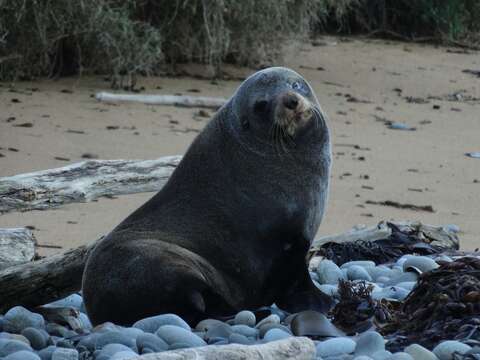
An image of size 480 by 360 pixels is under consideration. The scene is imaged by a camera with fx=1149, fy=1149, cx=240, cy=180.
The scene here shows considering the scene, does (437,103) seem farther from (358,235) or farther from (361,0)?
(358,235)

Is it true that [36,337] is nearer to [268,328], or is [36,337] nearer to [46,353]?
[46,353]

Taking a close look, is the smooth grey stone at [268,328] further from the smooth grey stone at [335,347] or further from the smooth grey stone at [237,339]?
the smooth grey stone at [335,347]

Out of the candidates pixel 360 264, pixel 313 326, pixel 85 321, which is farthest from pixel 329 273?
pixel 85 321

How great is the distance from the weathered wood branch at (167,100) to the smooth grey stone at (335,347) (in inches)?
329

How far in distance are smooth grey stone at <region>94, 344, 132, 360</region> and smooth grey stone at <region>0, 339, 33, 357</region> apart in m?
0.34

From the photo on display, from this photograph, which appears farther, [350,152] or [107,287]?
[350,152]

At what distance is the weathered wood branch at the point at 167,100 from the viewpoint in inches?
513

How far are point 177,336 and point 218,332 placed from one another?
0.28 metres

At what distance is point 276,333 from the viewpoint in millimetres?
5102

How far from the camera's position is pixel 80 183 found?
637 cm

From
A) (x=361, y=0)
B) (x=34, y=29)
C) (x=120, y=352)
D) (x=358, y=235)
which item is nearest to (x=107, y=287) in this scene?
(x=120, y=352)

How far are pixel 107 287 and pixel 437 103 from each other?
980cm

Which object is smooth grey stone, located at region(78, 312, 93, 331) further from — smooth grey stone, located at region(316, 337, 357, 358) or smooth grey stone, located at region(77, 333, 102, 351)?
smooth grey stone, located at region(316, 337, 357, 358)

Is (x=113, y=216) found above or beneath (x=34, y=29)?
beneath
